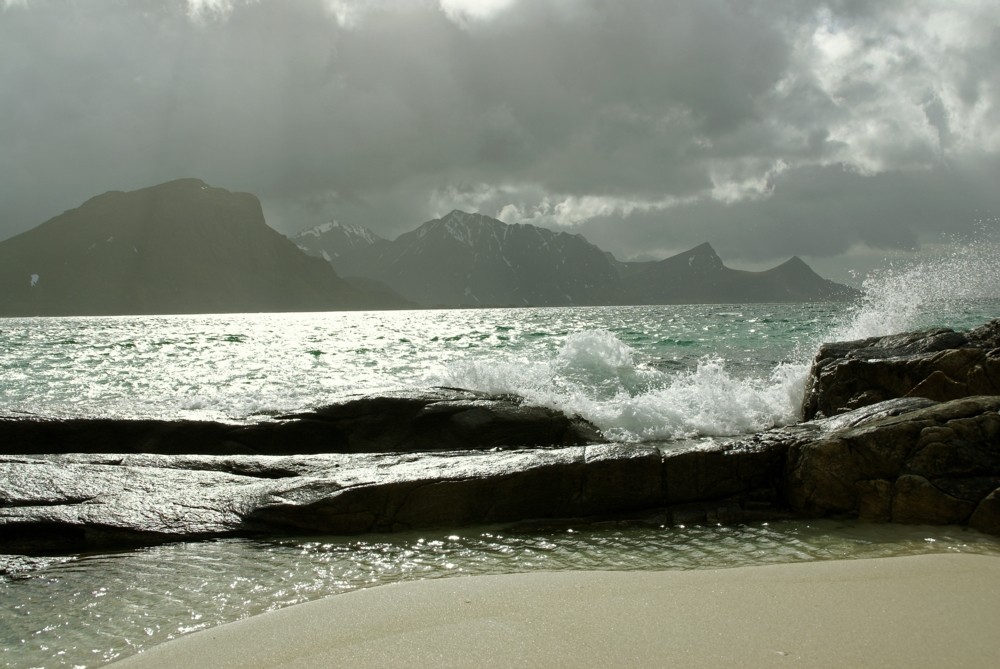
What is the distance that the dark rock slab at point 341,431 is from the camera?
37.5ft

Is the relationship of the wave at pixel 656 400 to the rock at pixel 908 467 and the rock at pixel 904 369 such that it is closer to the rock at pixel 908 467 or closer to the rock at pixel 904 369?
the rock at pixel 904 369

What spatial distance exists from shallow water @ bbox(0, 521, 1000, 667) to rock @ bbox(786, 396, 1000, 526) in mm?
313

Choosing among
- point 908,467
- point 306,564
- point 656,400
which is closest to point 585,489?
point 306,564

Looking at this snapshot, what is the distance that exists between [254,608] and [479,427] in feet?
22.6

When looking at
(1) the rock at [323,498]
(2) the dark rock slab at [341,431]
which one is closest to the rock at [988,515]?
(1) the rock at [323,498]

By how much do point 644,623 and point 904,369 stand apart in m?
9.86

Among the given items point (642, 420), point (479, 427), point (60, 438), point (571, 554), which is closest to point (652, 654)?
point (571, 554)

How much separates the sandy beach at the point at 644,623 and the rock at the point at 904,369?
20.8ft

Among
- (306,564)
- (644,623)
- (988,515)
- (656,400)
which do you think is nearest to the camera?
(644,623)

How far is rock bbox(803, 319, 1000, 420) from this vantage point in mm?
10836

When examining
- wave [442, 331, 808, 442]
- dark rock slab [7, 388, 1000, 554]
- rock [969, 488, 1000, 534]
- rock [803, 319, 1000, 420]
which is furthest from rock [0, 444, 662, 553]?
rock [803, 319, 1000, 420]

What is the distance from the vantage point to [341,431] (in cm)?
1205

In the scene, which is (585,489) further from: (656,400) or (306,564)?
(656,400)

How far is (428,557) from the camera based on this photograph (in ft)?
21.2
